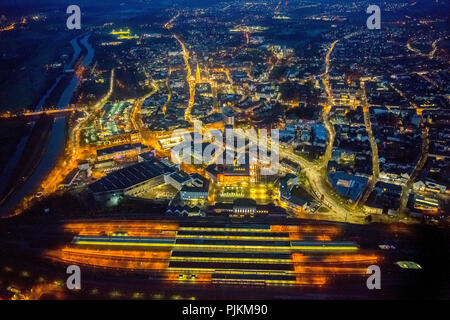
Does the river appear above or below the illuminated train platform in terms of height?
above

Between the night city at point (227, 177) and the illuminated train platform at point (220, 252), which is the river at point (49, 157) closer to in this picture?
the night city at point (227, 177)

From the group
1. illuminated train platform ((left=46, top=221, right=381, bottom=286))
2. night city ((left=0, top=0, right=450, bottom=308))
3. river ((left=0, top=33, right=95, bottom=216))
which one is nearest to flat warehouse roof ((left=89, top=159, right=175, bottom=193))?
night city ((left=0, top=0, right=450, bottom=308))

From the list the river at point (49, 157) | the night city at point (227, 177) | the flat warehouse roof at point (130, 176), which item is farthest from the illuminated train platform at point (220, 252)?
the river at point (49, 157)

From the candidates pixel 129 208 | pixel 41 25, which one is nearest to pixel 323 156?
pixel 129 208

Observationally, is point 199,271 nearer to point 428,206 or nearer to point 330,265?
point 330,265

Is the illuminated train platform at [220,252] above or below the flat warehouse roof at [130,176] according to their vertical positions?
below

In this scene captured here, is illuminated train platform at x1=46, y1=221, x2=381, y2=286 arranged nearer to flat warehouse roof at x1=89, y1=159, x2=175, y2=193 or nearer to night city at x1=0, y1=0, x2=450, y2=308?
night city at x1=0, y1=0, x2=450, y2=308

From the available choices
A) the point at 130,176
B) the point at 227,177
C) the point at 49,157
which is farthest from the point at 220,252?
the point at 49,157
